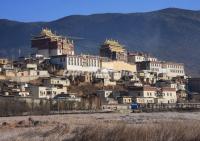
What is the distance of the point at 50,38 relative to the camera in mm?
98812

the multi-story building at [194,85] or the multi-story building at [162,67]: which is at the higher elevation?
the multi-story building at [162,67]

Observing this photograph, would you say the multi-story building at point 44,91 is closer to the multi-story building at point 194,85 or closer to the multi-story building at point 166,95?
the multi-story building at point 166,95

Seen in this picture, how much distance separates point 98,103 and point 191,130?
46.2 meters

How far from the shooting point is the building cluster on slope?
72.8 metres

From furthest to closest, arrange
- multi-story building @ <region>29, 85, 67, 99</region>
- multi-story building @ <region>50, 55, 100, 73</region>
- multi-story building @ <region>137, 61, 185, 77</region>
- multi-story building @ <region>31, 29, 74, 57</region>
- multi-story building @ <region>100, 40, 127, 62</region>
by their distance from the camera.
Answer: multi-story building @ <region>100, 40, 127, 62</region>, multi-story building @ <region>137, 61, 185, 77</region>, multi-story building @ <region>31, 29, 74, 57</region>, multi-story building @ <region>50, 55, 100, 73</region>, multi-story building @ <region>29, 85, 67, 99</region>

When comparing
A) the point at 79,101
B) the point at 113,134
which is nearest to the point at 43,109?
the point at 79,101

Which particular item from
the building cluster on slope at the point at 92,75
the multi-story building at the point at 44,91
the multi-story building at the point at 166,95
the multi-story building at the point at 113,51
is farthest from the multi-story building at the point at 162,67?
the multi-story building at the point at 44,91

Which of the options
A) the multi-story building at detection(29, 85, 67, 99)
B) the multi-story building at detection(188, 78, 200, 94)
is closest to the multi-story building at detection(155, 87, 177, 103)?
the multi-story building at detection(188, 78, 200, 94)

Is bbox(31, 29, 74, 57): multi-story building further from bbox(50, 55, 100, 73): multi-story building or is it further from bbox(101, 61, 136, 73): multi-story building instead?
bbox(101, 61, 136, 73): multi-story building

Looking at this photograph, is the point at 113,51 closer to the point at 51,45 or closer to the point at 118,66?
the point at 118,66

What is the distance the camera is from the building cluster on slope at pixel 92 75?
239ft

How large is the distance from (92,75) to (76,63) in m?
4.94

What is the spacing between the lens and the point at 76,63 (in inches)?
3497

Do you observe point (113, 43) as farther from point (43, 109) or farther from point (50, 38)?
point (43, 109)
